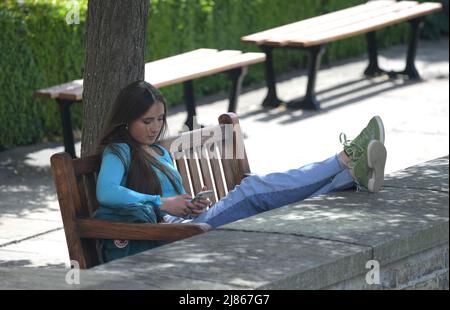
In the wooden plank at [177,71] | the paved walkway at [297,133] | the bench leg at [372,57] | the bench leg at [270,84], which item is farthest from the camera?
the bench leg at [372,57]

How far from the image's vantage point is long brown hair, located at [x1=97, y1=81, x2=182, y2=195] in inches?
227

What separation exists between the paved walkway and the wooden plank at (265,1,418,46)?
0.69 m

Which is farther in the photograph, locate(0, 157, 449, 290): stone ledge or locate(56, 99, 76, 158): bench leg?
locate(56, 99, 76, 158): bench leg

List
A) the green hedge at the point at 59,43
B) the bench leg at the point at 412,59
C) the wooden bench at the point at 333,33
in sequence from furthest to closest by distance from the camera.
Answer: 1. the bench leg at the point at 412,59
2. the wooden bench at the point at 333,33
3. the green hedge at the point at 59,43

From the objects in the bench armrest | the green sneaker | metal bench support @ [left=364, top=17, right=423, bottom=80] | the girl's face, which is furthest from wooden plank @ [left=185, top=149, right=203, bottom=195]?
metal bench support @ [left=364, top=17, right=423, bottom=80]

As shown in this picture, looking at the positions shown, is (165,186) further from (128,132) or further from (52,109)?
(52,109)

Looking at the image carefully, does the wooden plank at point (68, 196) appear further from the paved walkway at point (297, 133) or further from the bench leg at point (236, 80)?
the bench leg at point (236, 80)

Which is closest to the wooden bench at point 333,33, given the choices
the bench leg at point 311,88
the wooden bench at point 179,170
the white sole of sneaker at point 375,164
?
the bench leg at point 311,88

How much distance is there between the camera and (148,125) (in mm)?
5820

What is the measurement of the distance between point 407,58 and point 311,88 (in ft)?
5.99

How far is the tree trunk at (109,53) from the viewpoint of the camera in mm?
6754

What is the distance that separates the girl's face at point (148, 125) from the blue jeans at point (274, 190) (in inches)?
15.9

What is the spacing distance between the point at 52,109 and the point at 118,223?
5411 mm

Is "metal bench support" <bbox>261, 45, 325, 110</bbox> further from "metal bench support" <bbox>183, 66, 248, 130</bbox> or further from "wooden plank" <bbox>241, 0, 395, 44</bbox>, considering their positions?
"metal bench support" <bbox>183, 66, 248, 130</bbox>
